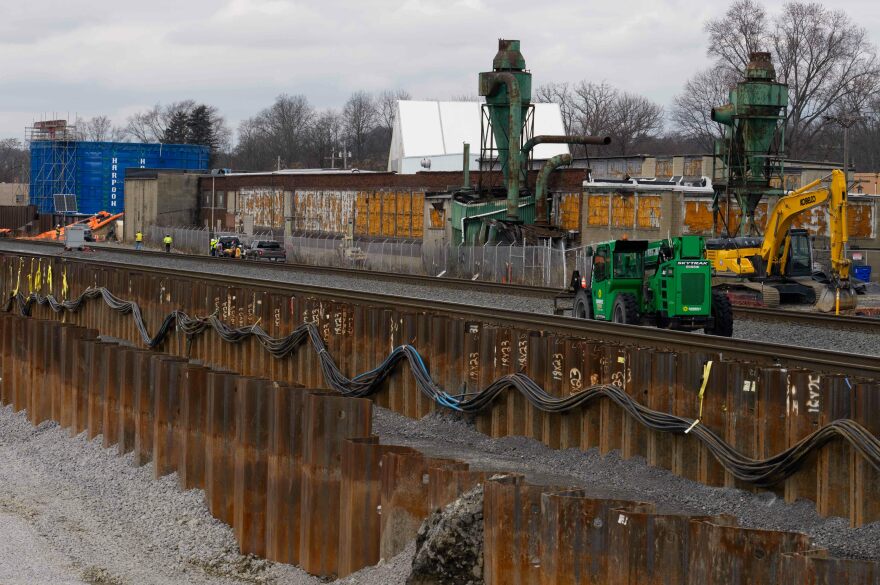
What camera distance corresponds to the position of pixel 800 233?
39469mm

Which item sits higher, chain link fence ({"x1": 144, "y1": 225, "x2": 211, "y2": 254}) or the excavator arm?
the excavator arm

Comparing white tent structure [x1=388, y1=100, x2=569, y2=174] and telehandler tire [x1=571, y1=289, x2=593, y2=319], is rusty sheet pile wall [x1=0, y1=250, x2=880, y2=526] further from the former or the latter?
white tent structure [x1=388, y1=100, x2=569, y2=174]

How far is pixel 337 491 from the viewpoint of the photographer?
48.1ft

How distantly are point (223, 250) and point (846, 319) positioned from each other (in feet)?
141

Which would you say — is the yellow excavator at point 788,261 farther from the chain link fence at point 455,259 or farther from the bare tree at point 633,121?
the bare tree at point 633,121

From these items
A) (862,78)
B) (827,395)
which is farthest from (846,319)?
(862,78)

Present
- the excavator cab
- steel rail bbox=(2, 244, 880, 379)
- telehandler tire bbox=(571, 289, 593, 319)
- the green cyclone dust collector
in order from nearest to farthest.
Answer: steel rail bbox=(2, 244, 880, 379) → telehandler tire bbox=(571, 289, 593, 319) → the excavator cab → the green cyclone dust collector

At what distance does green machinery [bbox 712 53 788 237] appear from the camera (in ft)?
167

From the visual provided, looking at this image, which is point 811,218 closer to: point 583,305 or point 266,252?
point 266,252

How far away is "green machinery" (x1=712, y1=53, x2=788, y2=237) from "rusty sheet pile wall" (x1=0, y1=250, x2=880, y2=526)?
29.8 meters

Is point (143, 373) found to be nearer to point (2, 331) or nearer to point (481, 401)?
point (481, 401)

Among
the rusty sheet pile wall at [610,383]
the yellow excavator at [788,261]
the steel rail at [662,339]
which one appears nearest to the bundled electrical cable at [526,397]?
the rusty sheet pile wall at [610,383]

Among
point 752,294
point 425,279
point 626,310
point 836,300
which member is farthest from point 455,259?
point 626,310

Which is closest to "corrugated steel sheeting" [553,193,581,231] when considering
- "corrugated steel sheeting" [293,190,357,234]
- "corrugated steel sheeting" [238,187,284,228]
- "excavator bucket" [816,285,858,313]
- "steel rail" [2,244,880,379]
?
"corrugated steel sheeting" [293,190,357,234]
